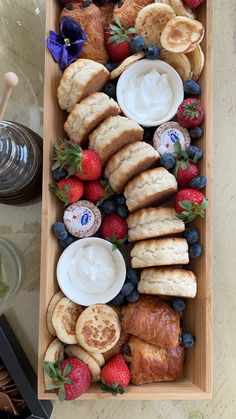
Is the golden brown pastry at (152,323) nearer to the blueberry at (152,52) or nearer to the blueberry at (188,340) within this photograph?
the blueberry at (188,340)

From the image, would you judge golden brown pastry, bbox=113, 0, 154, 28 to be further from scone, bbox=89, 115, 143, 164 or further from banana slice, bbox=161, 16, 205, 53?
scone, bbox=89, 115, 143, 164

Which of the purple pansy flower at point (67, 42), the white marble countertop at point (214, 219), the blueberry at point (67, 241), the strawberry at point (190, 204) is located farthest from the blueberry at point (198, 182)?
the purple pansy flower at point (67, 42)

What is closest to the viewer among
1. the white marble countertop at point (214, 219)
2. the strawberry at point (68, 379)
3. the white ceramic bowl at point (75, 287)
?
the strawberry at point (68, 379)

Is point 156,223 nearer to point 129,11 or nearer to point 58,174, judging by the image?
point 58,174

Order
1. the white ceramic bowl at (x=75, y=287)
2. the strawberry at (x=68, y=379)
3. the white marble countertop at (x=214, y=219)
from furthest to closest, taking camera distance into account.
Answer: the white marble countertop at (x=214, y=219) → the white ceramic bowl at (x=75, y=287) → the strawberry at (x=68, y=379)

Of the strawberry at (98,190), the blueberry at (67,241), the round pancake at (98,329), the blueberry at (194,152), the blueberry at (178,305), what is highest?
the blueberry at (194,152)

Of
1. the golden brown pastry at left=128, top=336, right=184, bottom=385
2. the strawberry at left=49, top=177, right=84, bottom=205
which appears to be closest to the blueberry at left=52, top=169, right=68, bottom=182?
the strawberry at left=49, top=177, right=84, bottom=205

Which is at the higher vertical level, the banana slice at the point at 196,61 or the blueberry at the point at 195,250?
the banana slice at the point at 196,61

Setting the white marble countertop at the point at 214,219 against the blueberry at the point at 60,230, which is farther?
the white marble countertop at the point at 214,219
